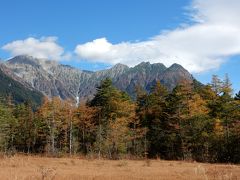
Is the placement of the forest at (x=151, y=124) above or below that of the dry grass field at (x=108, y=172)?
above

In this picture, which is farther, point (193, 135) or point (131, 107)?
point (131, 107)

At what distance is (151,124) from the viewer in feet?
230

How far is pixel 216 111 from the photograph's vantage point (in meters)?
61.5

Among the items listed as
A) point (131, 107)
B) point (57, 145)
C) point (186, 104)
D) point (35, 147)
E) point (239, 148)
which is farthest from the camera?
point (35, 147)

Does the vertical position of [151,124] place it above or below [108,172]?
above

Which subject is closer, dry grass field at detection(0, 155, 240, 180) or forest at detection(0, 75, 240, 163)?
dry grass field at detection(0, 155, 240, 180)

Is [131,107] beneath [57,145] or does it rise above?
above

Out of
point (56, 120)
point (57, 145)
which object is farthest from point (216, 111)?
point (57, 145)

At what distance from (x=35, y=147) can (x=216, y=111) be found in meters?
45.7

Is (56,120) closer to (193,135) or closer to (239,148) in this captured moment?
(193,135)

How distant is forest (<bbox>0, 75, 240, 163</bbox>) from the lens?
5697cm

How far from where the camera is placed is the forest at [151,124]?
57.0 m

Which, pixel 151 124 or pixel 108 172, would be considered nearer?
pixel 108 172

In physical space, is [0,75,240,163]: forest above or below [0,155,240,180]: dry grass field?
above
